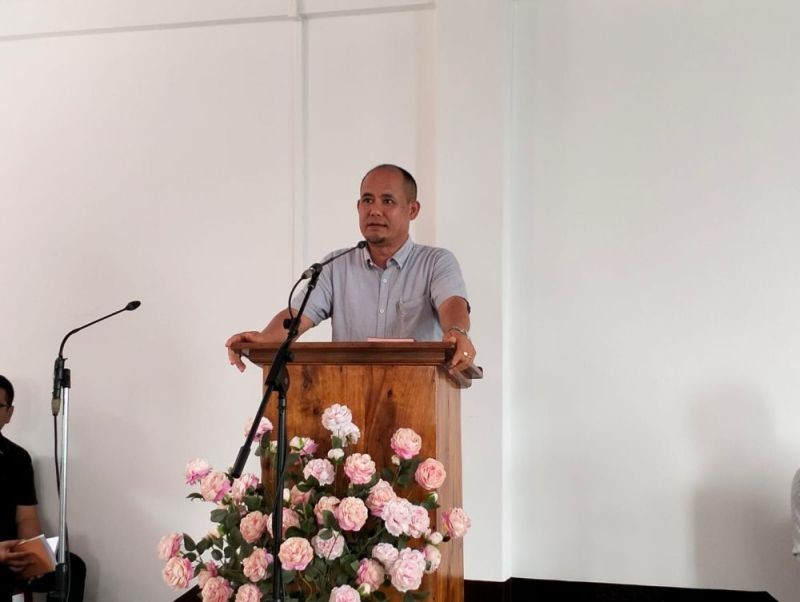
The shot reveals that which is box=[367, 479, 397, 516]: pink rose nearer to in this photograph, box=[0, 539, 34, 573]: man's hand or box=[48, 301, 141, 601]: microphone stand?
box=[48, 301, 141, 601]: microphone stand

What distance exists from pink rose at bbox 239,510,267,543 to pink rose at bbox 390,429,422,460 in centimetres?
39

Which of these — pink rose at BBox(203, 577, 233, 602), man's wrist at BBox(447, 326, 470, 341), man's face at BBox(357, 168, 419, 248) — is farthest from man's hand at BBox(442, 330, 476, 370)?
pink rose at BBox(203, 577, 233, 602)

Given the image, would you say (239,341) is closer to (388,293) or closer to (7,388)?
(388,293)

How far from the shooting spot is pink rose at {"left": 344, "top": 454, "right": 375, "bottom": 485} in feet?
6.76

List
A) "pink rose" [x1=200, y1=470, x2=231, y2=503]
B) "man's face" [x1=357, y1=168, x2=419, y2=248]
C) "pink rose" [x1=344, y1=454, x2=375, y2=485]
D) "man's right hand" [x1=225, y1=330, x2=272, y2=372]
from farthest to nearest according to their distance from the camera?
"man's face" [x1=357, y1=168, x2=419, y2=248] < "man's right hand" [x1=225, y1=330, x2=272, y2=372] < "pink rose" [x1=200, y1=470, x2=231, y2=503] < "pink rose" [x1=344, y1=454, x2=375, y2=485]

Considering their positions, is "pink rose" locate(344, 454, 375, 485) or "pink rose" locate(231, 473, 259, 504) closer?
"pink rose" locate(344, 454, 375, 485)

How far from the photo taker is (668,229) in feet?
13.2

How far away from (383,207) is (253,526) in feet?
3.96

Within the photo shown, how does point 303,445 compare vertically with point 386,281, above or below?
below

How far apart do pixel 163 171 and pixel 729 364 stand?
3074mm

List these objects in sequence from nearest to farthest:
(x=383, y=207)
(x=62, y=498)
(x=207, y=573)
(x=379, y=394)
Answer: (x=207, y=573)
(x=379, y=394)
(x=383, y=207)
(x=62, y=498)

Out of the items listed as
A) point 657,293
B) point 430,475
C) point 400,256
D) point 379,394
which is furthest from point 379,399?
point 657,293

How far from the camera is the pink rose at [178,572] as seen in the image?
6.90 feet

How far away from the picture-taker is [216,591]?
210 centimetres
